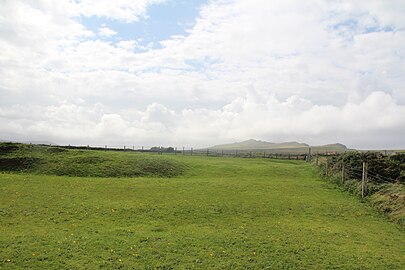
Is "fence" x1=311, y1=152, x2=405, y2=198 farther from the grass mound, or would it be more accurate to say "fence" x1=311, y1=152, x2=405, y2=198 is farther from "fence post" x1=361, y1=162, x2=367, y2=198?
the grass mound

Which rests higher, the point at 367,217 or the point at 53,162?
the point at 53,162

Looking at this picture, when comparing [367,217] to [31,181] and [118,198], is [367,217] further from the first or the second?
[31,181]

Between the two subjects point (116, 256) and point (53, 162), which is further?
point (53, 162)

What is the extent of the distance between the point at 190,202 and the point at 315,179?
69.7 ft

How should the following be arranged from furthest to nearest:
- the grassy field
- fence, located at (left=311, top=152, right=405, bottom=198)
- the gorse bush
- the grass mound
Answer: the grass mound → the gorse bush → fence, located at (left=311, top=152, right=405, bottom=198) → the grassy field

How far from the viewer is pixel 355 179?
33281 mm

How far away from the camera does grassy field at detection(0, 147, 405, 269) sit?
44.7 ft

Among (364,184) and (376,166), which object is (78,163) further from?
(376,166)

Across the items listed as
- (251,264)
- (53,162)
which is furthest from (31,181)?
(251,264)

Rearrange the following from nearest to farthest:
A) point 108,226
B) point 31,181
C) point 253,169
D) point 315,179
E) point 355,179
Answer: point 108,226
point 31,181
point 355,179
point 315,179
point 253,169

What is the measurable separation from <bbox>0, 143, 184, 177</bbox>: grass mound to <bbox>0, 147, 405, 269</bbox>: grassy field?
6459 millimetres


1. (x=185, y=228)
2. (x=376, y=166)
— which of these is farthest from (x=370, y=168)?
(x=185, y=228)

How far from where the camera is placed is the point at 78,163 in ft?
133

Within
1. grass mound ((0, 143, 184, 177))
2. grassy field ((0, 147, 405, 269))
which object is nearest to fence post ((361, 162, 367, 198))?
grassy field ((0, 147, 405, 269))
